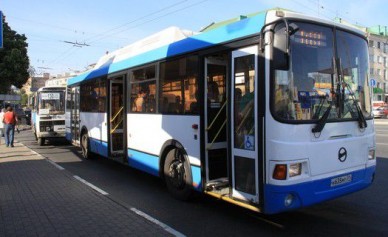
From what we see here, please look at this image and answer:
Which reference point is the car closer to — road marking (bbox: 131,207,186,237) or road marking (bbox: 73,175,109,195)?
road marking (bbox: 73,175,109,195)

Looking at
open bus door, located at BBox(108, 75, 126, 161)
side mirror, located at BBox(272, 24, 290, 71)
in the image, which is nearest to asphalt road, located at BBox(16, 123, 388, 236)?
open bus door, located at BBox(108, 75, 126, 161)

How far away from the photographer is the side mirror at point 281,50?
4.86 m

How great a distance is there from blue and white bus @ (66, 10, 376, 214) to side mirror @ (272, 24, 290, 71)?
0.5 inches

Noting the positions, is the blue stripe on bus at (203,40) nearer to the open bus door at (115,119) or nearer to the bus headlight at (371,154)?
the open bus door at (115,119)

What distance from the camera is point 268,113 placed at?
194 inches

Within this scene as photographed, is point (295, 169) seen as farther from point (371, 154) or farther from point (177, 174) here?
point (177, 174)

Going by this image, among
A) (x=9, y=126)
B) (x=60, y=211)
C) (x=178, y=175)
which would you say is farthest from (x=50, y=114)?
(x=178, y=175)

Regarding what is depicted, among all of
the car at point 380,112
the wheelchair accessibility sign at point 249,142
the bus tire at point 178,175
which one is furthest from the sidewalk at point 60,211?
the car at point 380,112

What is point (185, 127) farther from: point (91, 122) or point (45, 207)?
point (91, 122)

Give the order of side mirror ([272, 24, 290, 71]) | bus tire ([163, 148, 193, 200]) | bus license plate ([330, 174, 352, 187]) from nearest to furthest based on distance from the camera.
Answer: side mirror ([272, 24, 290, 71]) → bus license plate ([330, 174, 352, 187]) → bus tire ([163, 148, 193, 200])

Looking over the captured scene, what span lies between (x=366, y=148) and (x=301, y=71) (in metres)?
1.74

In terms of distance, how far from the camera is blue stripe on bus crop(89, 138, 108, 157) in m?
10.6

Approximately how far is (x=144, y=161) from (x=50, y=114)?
11020 mm

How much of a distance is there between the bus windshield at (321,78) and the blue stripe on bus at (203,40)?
0.47 meters
